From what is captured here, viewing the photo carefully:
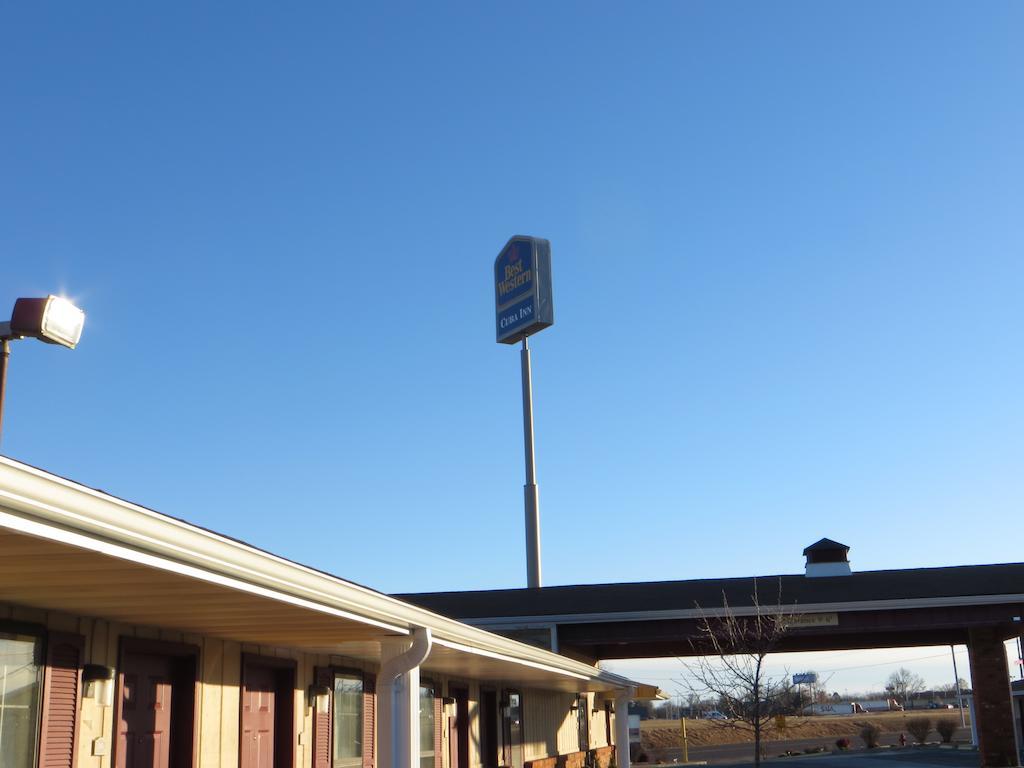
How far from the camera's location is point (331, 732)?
13734 millimetres

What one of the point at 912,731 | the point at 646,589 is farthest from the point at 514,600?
the point at 912,731

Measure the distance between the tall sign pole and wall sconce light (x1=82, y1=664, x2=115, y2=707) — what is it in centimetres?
3819

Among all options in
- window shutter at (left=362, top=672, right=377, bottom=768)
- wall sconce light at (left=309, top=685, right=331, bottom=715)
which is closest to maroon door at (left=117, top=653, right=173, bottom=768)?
wall sconce light at (left=309, top=685, right=331, bottom=715)

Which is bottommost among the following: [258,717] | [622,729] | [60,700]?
[622,729]

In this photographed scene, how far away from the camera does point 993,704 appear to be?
24.4 metres

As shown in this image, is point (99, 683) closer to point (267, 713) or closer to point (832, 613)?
point (267, 713)

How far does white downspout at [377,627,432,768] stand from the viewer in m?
10.3

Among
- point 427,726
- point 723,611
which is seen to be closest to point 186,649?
point 427,726

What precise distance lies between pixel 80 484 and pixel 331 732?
931cm

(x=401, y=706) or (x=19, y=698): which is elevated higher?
(x=19, y=698)

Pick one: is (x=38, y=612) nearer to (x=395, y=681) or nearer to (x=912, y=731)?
(x=395, y=681)

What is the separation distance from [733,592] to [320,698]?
50.7 ft

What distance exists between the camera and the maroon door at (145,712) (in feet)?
31.7

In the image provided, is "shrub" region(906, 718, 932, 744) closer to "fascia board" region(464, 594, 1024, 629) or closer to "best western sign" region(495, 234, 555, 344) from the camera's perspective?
"best western sign" region(495, 234, 555, 344)
